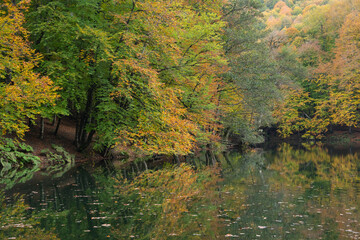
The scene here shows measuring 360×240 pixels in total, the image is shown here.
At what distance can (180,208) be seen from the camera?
30.8 feet

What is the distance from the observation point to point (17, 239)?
655 cm

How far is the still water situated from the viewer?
23.4 ft

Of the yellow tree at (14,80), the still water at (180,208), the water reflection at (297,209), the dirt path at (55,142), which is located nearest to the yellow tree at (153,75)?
the still water at (180,208)

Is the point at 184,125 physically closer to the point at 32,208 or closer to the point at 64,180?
the point at 64,180

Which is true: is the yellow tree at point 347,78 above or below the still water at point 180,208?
above

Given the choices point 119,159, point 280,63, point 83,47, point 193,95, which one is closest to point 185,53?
point 193,95

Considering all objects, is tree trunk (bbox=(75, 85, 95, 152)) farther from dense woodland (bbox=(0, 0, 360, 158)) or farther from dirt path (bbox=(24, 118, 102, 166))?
dirt path (bbox=(24, 118, 102, 166))

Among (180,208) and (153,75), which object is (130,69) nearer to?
(153,75)

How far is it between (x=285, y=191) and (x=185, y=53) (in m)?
12.1

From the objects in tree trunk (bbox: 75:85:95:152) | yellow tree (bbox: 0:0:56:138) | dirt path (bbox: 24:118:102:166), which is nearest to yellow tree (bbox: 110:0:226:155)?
tree trunk (bbox: 75:85:95:152)

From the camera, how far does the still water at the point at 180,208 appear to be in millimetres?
7137

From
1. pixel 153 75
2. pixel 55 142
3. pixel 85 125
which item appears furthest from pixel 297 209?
pixel 55 142

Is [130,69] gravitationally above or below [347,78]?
below

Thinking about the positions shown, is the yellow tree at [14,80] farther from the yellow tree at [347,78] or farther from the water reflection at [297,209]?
the yellow tree at [347,78]
